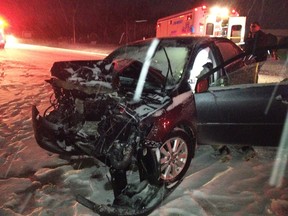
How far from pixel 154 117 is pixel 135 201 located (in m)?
0.91

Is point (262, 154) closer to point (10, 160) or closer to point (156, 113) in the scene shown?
Result: point (156, 113)

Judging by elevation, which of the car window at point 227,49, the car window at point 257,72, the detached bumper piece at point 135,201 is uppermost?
the car window at point 227,49

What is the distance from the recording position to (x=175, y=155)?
372 centimetres

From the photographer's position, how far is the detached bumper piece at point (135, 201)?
2.98 meters

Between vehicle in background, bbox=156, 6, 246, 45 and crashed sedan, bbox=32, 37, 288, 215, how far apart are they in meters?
9.60

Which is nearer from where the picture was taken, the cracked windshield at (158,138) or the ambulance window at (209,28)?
the cracked windshield at (158,138)

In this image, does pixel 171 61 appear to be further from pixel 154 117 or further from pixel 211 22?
pixel 211 22

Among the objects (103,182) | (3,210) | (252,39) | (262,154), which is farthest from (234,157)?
(252,39)

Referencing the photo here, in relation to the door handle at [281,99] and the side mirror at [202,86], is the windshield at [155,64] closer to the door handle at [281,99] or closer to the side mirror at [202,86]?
the side mirror at [202,86]

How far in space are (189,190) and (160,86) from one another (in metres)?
1.36

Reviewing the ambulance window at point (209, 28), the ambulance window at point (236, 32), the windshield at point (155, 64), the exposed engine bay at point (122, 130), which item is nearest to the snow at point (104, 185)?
the exposed engine bay at point (122, 130)

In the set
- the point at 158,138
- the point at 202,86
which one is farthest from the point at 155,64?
the point at 158,138

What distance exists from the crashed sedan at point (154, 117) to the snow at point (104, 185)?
258 mm

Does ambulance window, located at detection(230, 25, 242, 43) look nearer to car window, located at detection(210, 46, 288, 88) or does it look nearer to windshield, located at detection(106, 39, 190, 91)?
car window, located at detection(210, 46, 288, 88)
